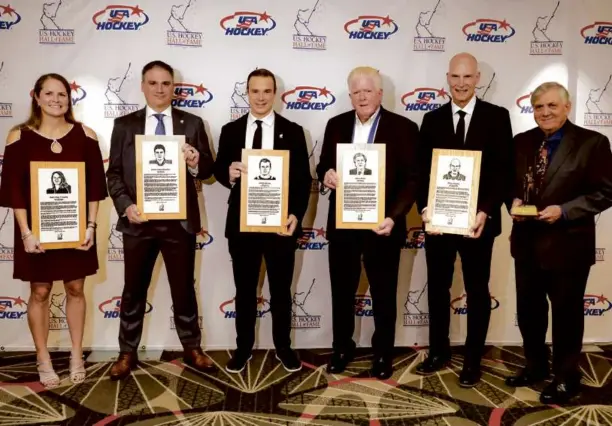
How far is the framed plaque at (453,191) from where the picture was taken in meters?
3.08

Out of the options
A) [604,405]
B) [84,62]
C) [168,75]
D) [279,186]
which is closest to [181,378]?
[279,186]

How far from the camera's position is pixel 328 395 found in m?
3.10

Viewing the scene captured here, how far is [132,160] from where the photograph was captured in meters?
3.26

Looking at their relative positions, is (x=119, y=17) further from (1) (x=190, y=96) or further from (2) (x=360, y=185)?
(2) (x=360, y=185)

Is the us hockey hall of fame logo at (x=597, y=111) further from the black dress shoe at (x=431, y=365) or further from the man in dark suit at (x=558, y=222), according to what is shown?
the black dress shoe at (x=431, y=365)

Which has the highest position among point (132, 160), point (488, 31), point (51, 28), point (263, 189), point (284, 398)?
point (488, 31)

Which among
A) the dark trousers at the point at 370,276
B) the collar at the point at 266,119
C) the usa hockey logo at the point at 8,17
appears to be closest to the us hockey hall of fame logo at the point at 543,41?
the dark trousers at the point at 370,276

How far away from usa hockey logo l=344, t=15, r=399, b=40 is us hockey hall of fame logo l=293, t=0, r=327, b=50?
0.66ft

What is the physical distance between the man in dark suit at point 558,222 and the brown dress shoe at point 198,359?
75.7 inches

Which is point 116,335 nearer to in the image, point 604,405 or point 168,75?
point 168,75

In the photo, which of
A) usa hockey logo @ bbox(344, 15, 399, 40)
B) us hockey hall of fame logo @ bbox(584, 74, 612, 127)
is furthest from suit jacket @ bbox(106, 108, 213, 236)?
us hockey hall of fame logo @ bbox(584, 74, 612, 127)

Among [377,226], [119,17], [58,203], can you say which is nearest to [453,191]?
[377,226]

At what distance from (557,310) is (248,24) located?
265 centimetres

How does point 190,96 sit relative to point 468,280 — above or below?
above
